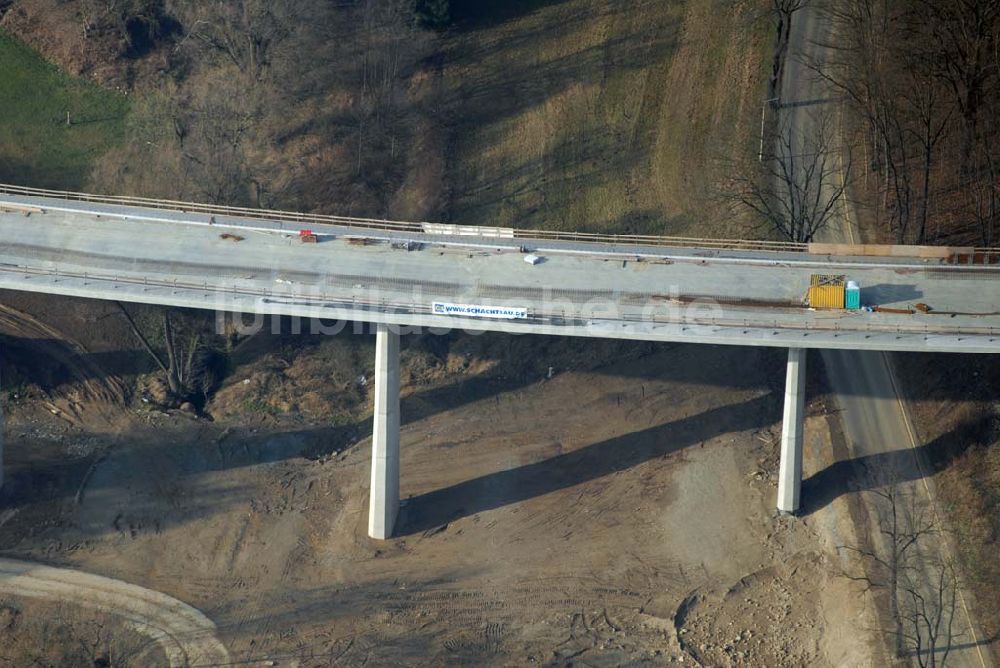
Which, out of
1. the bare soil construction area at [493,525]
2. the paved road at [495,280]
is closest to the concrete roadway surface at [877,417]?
the bare soil construction area at [493,525]

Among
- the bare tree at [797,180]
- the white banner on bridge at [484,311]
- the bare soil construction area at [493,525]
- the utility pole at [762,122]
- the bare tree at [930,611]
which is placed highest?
the utility pole at [762,122]

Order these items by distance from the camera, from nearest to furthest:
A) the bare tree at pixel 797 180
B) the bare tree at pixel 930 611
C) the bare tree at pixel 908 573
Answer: the bare tree at pixel 930 611, the bare tree at pixel 908 573, the bare tree at pixel 797 180

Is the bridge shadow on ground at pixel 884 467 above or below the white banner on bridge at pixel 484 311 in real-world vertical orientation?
below

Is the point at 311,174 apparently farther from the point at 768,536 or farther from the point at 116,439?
the point at 768,536

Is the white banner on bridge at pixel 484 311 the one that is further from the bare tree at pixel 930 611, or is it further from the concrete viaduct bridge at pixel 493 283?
the bare tree at pixel 930 611

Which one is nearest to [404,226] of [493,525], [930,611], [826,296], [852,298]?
[493,525]

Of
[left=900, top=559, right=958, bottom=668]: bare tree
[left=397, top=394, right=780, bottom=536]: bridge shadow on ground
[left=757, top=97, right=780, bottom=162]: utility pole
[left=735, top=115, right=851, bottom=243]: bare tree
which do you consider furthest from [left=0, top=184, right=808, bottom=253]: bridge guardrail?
[left=900, top=559, right=958, bottom=668]: bare tree

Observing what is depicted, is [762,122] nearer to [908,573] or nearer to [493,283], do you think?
[493,283]
